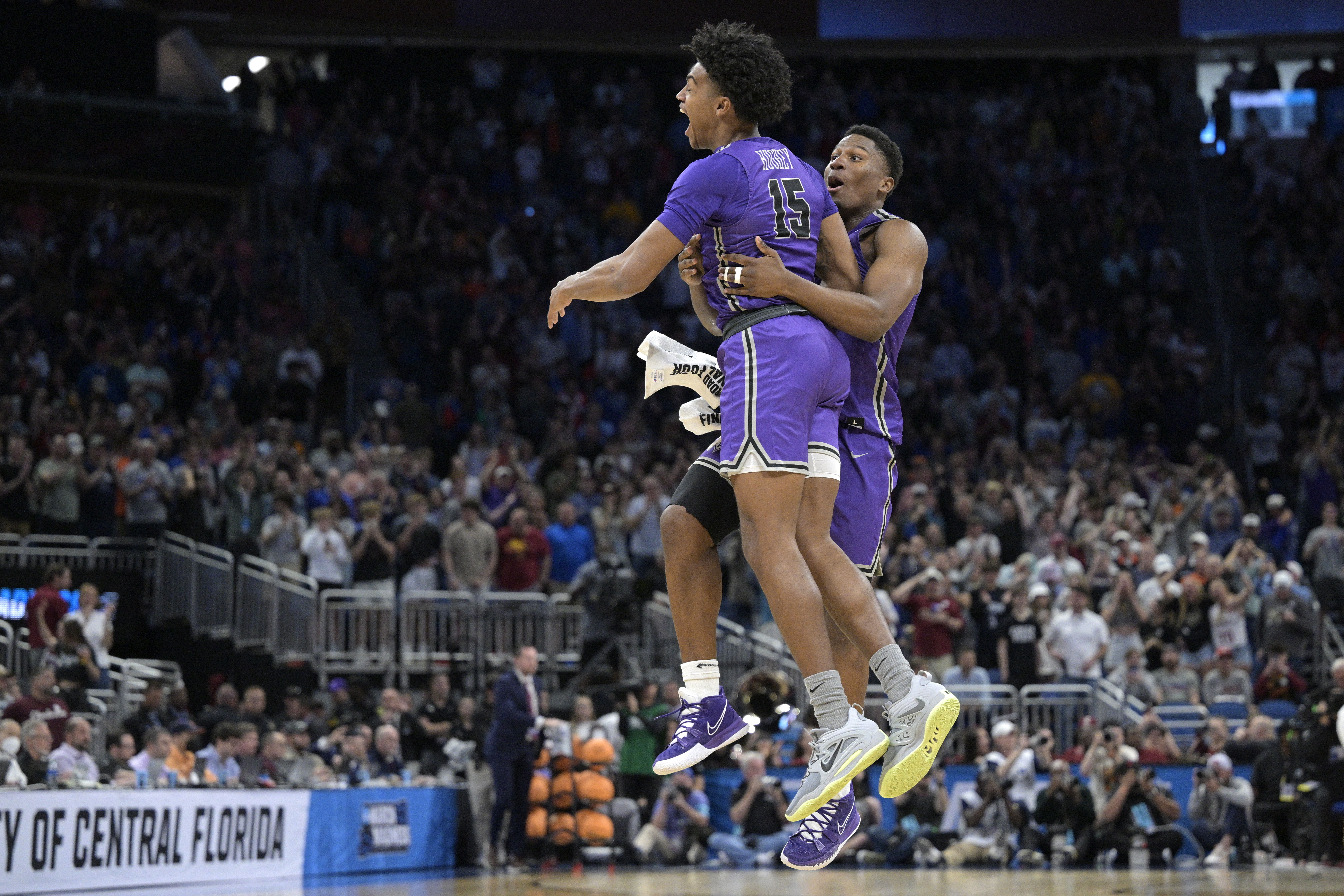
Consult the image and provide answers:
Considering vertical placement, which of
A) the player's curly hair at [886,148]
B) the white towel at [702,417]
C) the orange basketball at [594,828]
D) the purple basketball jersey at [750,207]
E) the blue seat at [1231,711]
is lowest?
the orange basketball at [594,828]

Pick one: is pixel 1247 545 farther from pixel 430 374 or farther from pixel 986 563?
pixel 430 374

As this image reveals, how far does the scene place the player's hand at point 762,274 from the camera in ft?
19.8

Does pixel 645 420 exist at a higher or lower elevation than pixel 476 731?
higher

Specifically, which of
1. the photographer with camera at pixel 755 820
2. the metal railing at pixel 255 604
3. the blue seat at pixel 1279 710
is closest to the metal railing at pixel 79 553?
the metal railing at pixel 255 604

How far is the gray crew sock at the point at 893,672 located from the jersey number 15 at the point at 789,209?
1539 millimetres

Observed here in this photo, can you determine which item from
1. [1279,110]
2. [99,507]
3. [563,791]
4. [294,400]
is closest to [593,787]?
[563,791]

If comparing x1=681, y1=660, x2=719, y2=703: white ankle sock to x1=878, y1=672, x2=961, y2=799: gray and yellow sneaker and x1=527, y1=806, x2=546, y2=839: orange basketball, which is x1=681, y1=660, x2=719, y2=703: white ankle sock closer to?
x1=878, y1=672, x2=961, y2=799: gray and yellow sneaker

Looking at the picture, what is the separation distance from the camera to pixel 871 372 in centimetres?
667

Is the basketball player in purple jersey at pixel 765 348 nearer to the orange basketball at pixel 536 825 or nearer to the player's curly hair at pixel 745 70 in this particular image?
the player's curly hair at pixel 745 70

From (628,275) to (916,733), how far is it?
1913mm

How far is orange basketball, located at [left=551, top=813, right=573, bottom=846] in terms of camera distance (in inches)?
663

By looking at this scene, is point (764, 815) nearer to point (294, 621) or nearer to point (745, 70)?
point (294, 621)

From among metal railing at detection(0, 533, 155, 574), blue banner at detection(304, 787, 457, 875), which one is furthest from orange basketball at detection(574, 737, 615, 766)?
metal railing at detection(0, 533, 155, 574)

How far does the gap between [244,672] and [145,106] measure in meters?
10.5
